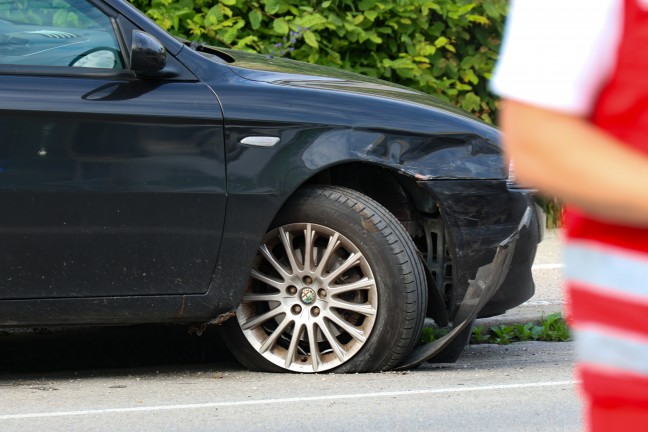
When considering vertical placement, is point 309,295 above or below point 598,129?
below

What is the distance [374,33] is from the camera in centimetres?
900

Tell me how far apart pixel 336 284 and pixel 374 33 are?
3961mm

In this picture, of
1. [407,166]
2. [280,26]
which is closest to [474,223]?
[407,166]

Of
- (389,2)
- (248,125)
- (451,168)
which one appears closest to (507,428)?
(451,168)

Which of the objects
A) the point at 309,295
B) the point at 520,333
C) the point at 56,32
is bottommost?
the point at 520,333

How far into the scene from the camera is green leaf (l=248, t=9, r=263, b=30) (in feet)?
28.6

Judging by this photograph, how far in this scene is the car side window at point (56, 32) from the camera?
5.18m

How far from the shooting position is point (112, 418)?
4.74 m

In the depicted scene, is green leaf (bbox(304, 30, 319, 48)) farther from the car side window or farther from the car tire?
the car side window

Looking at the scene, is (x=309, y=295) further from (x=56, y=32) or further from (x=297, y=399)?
(x=56, y=32)

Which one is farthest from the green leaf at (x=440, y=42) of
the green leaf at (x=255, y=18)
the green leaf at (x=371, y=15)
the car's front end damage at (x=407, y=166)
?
the car's front end damage at (x=407, y=166)

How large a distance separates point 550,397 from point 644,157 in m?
3.92

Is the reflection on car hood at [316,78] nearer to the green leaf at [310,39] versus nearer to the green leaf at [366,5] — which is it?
the green leaf at [310,39]

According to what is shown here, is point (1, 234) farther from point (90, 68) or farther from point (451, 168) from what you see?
point (451, 168)
